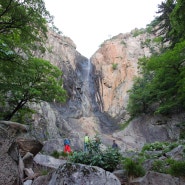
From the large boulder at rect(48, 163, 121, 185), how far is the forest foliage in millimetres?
4851

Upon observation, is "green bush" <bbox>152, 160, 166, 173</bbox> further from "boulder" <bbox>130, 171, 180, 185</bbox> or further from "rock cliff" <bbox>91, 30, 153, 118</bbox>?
"rock cliff" <bbox>91, 30, 153, 118</bbox>

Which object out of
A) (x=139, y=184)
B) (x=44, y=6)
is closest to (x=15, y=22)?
(x=44, y=6)

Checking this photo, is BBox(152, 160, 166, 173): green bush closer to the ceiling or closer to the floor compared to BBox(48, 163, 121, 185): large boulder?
closer to the floor

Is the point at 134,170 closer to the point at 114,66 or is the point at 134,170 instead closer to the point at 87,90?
the point at 87,90

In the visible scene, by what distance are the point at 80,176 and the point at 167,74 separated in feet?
45.4

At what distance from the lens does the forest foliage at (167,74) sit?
7695 millimetres

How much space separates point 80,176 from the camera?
4930mm

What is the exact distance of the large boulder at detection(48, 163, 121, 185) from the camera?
15.9ft

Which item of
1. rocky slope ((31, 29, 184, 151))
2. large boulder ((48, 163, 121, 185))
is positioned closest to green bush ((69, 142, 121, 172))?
large boulder ((48, 163, 121, 185))

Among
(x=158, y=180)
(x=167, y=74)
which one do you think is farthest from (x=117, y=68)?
(x=158, y=180)

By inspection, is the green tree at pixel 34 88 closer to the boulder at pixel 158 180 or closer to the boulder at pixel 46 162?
the boulder at pixel 46 162

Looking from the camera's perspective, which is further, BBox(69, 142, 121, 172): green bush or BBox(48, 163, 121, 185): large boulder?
BBox(69, 142, 121, 172): green bush

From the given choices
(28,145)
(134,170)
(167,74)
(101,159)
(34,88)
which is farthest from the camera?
(167,74)

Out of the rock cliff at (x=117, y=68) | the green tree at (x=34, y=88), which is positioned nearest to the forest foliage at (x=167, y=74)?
the green tree at (x=34, y=88)
